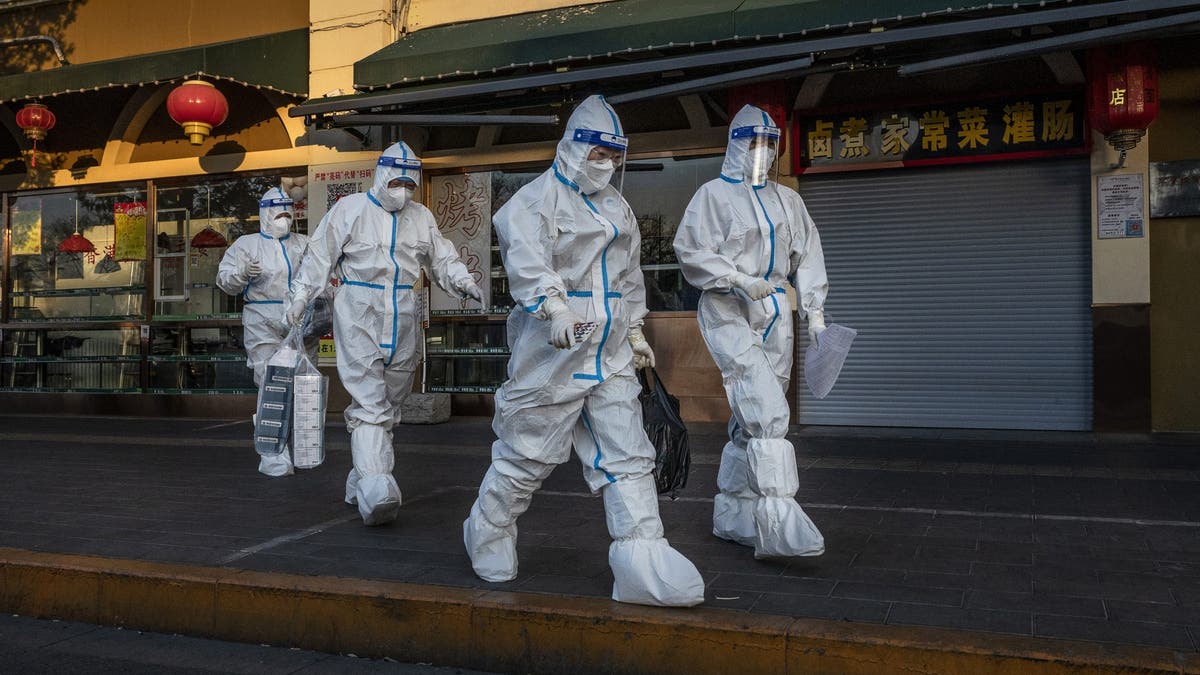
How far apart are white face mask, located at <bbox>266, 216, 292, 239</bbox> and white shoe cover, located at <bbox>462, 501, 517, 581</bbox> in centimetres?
508

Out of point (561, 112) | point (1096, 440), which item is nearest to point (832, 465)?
point (1096, 440)

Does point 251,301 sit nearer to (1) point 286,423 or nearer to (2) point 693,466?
(1) point 286,423

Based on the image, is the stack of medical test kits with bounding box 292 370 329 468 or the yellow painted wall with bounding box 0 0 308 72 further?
the yellow painted wall with bounding box 0 0 308 72

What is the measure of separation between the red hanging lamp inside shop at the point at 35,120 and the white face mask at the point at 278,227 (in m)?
6.29

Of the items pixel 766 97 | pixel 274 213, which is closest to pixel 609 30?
pixel 766 97

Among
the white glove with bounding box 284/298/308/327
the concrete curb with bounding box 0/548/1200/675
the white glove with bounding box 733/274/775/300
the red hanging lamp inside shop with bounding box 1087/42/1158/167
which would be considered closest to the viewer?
the concrete curb with bounding box 0/548/1200/675

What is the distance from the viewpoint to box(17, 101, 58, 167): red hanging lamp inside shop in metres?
12.9

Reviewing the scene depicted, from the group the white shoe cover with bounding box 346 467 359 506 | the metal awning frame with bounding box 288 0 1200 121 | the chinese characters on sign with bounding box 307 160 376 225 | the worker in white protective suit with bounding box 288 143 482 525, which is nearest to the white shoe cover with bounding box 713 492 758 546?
the worker in white protective suit with bounding box 288 143 482 525

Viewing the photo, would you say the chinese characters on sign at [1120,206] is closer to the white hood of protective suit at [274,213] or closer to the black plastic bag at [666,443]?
→ the black plastic bag at [666,443]

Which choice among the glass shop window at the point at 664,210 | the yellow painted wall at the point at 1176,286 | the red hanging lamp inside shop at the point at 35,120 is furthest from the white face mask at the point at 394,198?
the red hanging lamp inside shop at the point at 35,120

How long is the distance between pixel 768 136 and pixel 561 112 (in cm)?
693

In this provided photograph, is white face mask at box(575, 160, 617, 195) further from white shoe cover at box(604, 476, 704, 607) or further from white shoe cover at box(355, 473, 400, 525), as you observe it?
white shoe cover at box(355, 473, 400, 525)

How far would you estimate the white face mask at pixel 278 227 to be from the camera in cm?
859

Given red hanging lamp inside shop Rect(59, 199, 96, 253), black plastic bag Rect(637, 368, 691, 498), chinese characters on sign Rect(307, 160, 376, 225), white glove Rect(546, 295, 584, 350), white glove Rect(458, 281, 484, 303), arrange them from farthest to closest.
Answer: red hanging lamp inside shop Rect(59, 199, 96, 253)
chinese characters on sign Rect(307, 160, 376, 225)
white glove Rect(458, 281, 484, 303)
black plastic bag Rect(637, 368, 691, 498)
white glove Rect(546, 295, 584, 350)
